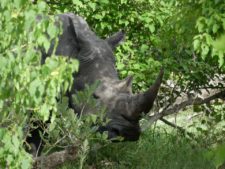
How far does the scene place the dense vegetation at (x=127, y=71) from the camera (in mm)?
3146

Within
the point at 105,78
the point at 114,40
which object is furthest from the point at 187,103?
the point at 105,78

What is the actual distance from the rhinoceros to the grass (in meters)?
1.18

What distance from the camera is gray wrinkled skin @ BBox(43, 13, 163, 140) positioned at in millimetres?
6215

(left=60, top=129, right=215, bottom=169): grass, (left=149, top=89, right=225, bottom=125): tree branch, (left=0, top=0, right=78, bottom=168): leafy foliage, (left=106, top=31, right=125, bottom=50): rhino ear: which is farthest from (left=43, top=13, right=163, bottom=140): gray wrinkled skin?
(left=0, top=0, right=78, bottom=168): leafy foliage

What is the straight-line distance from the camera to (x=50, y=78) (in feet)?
10.2

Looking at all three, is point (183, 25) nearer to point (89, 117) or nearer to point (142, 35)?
point (89, 117)

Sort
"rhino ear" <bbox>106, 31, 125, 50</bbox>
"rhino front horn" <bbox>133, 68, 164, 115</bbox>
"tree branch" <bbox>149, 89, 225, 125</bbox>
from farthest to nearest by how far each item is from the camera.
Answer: "tree branch" <bbox>149, 89, 225, 125</bbox> < "rhino ear" <bbox>106, 31, 125, 50</bbox> < "rhino front horn" <bbox>133, 68, 164, 115</bbox>

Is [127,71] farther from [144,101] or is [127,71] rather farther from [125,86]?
[144,101]

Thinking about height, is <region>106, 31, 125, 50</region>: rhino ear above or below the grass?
above

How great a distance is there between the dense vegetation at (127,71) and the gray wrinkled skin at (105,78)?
8.8 inches

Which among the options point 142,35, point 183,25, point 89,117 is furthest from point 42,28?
point 142,35

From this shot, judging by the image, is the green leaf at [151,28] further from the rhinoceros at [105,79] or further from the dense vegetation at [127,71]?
the rhinoceros at [105,79]

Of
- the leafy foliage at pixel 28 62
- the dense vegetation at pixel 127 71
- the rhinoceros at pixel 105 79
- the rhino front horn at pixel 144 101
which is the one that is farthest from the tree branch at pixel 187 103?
the leafy foliage at pixel 28 62

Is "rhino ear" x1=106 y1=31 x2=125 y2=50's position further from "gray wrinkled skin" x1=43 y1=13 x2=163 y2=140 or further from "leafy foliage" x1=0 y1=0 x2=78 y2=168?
"leafy foliage" x1=0 y1=0 x2=78 y2=168
